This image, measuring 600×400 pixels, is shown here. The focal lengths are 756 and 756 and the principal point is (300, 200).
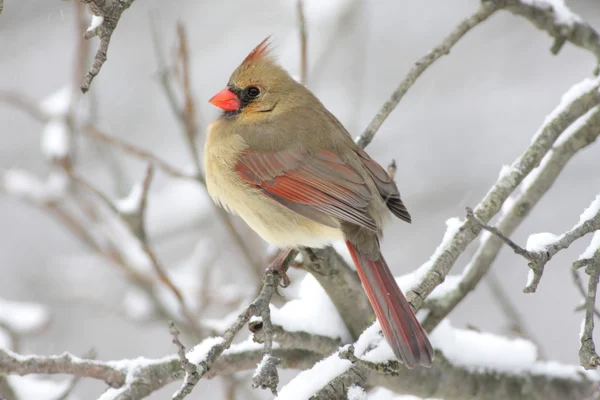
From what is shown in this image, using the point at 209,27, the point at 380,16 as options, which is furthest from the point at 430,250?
the point at 209,27

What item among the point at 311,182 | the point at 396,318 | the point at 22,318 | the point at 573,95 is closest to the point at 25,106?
the point at 22,318

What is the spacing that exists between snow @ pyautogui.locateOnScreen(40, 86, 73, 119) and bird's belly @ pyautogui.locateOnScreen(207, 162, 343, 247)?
129 cm

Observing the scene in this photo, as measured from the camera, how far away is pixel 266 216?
3201 millimetres

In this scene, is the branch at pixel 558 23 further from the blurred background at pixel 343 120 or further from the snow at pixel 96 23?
the blurred background at pixel 343 120

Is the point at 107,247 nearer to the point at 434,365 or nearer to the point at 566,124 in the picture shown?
the point at 434,365

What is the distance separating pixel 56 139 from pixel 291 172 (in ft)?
4.59

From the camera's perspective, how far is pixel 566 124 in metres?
2.94

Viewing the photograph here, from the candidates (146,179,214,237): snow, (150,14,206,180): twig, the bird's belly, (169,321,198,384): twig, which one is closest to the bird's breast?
the bird's belly

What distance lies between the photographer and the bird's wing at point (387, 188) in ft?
10.4

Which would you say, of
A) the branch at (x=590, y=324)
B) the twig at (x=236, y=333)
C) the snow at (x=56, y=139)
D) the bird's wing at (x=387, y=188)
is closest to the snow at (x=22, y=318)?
the snow at (x=56, y=139)

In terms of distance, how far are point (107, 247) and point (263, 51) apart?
141cm

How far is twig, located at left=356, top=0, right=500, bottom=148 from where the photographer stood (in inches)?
117

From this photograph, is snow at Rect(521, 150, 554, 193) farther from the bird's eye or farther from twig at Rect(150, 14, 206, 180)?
twig at Rect(150, 14, 206, 180)

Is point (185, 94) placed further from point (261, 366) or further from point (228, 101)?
point (261, 366)
